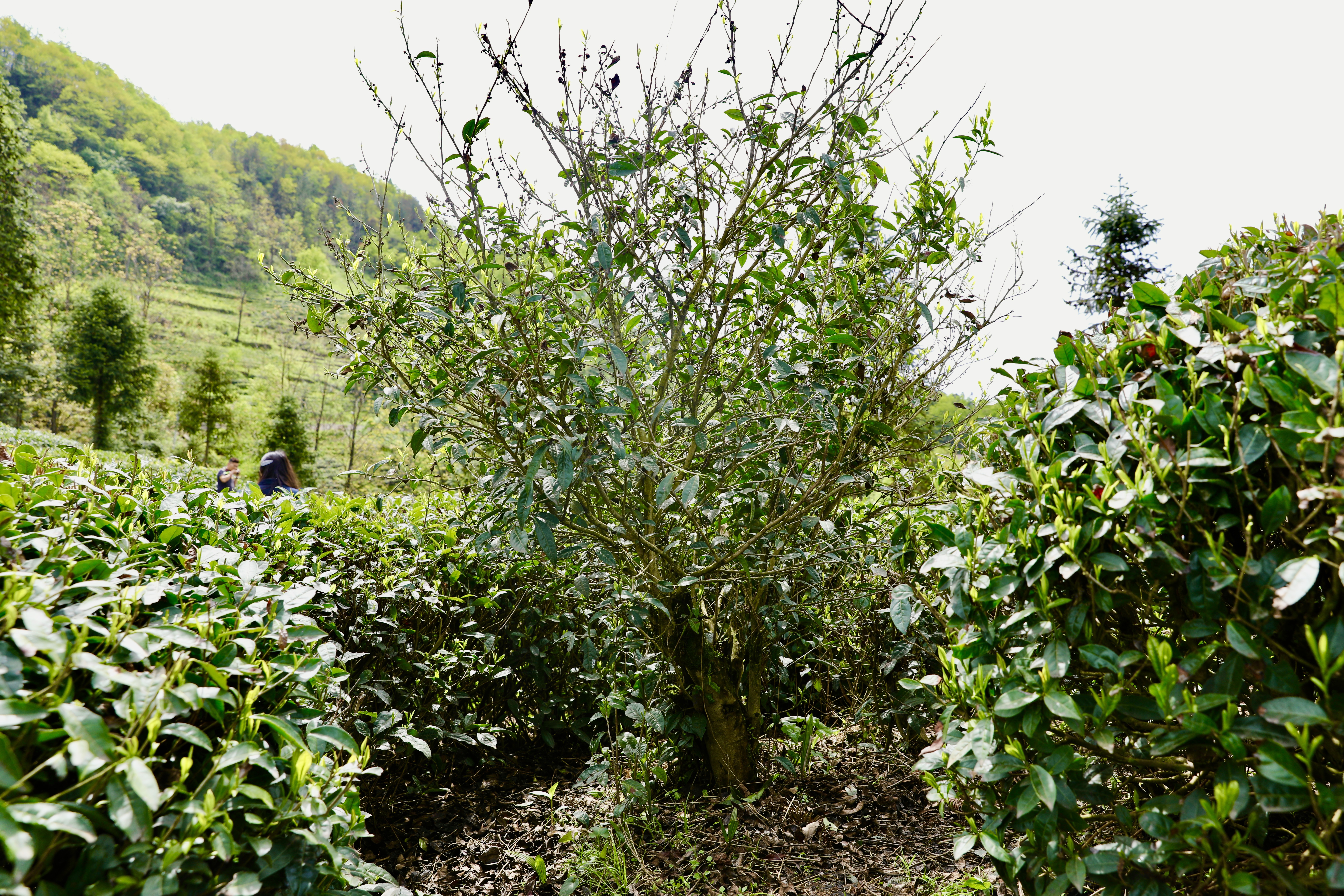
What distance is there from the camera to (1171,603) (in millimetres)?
1306

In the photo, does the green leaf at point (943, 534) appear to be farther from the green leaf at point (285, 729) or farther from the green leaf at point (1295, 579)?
the green leaf at point (285, 729)

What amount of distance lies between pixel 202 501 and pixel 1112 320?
2.57 m

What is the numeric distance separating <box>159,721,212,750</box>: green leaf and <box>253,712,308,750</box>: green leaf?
9 cm

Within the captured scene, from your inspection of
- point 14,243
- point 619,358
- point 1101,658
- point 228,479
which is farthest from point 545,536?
point 14,243

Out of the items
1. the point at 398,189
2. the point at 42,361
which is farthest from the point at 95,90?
the point at 398,189

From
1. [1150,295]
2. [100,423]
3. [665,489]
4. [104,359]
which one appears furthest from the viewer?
[100,423]

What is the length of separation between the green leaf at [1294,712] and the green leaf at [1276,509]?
10.3 inches

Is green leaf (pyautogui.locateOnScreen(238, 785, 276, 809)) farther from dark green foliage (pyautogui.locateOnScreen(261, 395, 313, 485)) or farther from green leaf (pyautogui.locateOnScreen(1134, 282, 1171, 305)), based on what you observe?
dark green foliage (pyautogui.locateOnScreen(261, 395, 313, 485))

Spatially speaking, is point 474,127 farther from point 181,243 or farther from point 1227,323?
point 181,243

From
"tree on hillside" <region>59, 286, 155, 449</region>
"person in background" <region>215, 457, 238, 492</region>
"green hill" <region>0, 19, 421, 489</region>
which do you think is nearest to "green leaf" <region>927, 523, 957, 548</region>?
"green hill" <region>0, 19, 421, 489</region>

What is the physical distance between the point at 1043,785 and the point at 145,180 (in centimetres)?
8916

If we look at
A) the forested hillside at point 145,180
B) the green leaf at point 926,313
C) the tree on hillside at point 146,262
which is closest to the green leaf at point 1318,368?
the green leaf at point 926,313

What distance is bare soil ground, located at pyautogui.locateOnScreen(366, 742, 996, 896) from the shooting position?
7.13 feet

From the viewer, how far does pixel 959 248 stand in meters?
2.41
